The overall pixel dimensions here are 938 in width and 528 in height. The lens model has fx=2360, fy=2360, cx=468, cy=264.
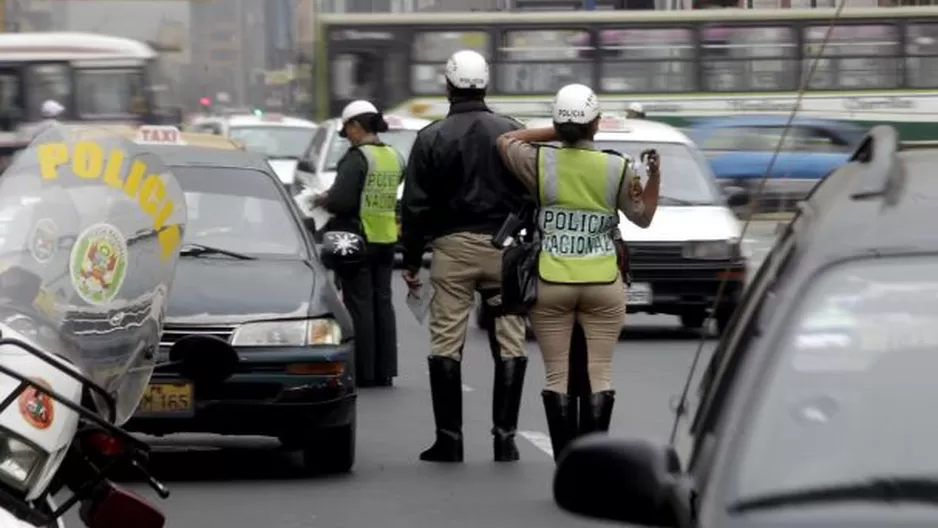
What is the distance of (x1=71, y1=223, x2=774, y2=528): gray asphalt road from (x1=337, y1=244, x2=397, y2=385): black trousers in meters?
0.19

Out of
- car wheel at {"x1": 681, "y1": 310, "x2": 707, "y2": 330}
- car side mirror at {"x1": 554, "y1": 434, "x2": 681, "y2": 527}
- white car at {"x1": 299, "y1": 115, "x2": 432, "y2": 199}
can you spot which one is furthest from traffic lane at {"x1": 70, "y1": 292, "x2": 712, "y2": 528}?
white car at {"x1": 299, "y1": 115, "x2": 432, "y2": 199}

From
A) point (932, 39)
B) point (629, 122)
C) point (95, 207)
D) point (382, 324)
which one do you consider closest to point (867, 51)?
point (932, 39)

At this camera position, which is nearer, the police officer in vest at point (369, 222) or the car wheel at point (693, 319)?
the police officer in vest at point (369, 222)

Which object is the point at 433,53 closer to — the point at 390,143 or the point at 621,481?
the point at 390,143

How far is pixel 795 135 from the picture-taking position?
31578mm

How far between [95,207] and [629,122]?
15.8m

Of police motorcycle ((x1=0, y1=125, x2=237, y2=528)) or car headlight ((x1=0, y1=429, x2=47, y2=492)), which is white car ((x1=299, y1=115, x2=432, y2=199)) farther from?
car headlight ((x1=0, y1=429, x2=47, y2=492))

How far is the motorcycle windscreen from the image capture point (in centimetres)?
529

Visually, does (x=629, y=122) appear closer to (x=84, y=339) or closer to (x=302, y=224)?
(x=302, y=224)

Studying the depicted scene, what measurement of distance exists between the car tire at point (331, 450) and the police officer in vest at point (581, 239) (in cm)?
120

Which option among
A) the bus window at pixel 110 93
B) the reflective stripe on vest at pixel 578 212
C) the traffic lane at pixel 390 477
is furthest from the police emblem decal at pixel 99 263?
the bus window at pixel 110 93

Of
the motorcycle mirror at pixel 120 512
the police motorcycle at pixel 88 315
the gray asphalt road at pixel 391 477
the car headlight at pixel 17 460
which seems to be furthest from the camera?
the gray asphalt road at pixel 391 477

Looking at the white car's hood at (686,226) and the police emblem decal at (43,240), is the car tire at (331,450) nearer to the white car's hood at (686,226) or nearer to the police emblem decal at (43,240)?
the police emblem decal at (43,240)

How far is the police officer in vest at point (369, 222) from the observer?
14547 mm
